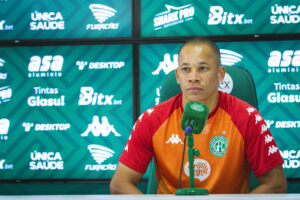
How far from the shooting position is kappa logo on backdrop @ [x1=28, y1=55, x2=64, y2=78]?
2.74 meters

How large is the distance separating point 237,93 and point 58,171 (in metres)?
1.60

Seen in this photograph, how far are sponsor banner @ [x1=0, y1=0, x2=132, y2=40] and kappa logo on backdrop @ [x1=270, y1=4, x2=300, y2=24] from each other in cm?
107

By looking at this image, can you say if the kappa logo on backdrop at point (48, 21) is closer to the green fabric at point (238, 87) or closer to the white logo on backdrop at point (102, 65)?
the white logo on backdrop at point (102, 65)

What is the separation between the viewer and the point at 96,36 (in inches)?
108

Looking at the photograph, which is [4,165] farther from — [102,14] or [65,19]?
[102,14]

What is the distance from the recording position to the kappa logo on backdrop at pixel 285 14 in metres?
2.65

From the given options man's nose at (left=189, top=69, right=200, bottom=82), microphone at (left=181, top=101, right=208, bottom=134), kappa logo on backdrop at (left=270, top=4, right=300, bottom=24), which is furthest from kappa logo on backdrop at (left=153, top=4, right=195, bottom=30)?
microphone at (left=181, top=101, right=208, bottom=134)

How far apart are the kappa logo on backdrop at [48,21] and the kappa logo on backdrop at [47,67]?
23 centimetres

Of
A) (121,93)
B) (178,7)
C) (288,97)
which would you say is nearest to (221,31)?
(178,7)

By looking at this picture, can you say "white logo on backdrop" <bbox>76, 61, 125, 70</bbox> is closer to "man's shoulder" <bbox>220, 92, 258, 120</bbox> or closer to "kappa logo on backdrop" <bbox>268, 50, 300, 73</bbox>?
"kappa logo on backdrop" <bbox>268, 50, 300, 73</bbox>

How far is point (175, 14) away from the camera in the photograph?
2.70m

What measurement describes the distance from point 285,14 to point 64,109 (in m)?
1.78

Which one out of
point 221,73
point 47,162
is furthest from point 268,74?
point 47,162

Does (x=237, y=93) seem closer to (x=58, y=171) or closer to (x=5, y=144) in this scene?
(x=58, y=171)
